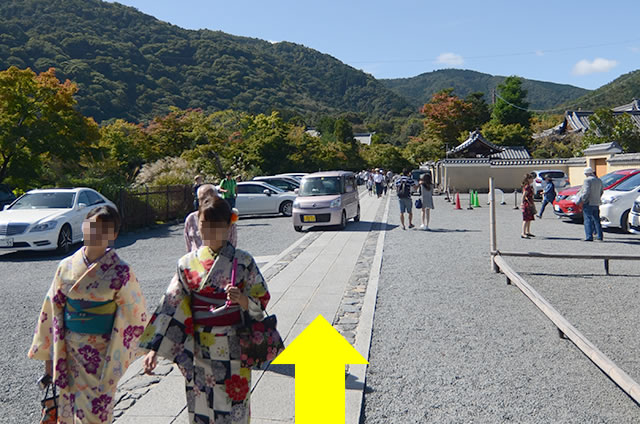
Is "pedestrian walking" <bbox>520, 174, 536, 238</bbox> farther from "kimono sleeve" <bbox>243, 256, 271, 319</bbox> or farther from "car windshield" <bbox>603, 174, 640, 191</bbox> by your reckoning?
"kimono sleeve" <bbox>243, 256, 271, 319</bbox>

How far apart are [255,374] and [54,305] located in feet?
6.55

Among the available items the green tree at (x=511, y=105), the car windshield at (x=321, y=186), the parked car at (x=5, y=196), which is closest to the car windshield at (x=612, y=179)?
the car windshield at (x=321, y=186)

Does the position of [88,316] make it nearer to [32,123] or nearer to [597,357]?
[597,357]

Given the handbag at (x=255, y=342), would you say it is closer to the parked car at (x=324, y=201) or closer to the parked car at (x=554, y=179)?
the parked car at (x=324, y=201)

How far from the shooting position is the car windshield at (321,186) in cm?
1570

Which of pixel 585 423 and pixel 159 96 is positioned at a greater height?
pixel 159 96

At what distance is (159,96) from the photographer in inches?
2822

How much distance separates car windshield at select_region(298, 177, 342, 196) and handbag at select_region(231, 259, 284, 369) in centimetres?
1294

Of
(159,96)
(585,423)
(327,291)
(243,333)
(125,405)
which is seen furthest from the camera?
(159,96)

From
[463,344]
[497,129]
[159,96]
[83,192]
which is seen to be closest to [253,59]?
[159,96]

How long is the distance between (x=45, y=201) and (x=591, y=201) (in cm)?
1320

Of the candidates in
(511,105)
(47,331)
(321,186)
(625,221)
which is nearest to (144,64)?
(511,105)

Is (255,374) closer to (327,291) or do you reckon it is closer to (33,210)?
(327,291)

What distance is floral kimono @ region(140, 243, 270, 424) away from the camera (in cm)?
267
